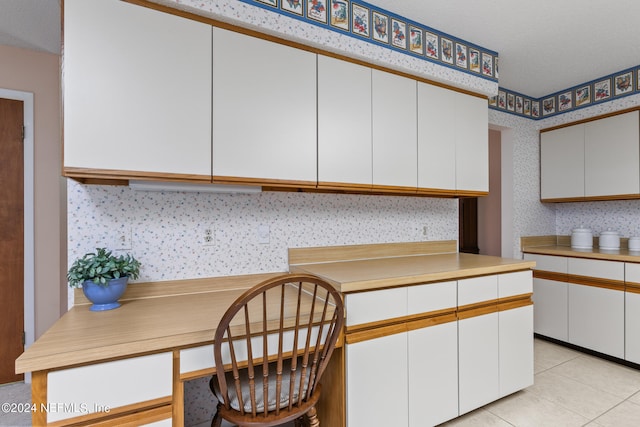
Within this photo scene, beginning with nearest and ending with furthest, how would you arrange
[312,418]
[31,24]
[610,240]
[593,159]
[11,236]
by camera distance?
1. [312,418]
2. [31,24]
3. [11,236]
4. [610,240]
5. [593,159]

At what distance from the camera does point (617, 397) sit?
2.13m

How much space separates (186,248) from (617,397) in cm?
306

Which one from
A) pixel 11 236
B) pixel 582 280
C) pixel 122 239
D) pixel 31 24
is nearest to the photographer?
pixel 122 239

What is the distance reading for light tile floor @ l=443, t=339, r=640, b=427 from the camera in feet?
6.19

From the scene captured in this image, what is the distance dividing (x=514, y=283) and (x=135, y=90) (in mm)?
2468

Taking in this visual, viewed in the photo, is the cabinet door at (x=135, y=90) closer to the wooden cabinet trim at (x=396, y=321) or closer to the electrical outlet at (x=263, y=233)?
the electrical outlet at (x=263, y=233)

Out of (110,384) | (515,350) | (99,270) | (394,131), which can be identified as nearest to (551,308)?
(515,350)

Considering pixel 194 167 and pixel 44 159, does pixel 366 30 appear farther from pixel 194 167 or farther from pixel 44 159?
pixel 44 159

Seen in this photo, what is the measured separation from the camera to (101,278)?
1.31m

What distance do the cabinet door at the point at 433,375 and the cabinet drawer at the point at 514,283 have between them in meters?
0.47

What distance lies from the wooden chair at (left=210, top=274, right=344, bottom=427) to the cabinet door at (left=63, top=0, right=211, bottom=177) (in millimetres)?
724

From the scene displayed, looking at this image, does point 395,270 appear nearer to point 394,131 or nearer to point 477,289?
point 477,289

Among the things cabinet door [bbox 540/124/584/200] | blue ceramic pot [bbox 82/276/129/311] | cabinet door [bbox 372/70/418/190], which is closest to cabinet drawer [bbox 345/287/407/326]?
cabinet door [bbox 372/70/418/190]

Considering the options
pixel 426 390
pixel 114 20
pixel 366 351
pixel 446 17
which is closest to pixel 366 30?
pixel 446 17
